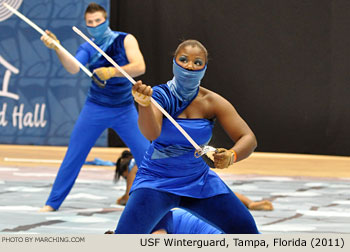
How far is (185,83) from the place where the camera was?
3.09m

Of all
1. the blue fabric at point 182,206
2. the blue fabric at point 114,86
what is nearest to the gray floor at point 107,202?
the blue fabric at point 114,86

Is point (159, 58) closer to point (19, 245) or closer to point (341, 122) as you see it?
point (341, 122)

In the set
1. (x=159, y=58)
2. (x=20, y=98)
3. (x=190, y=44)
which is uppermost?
(x=190, y=44)

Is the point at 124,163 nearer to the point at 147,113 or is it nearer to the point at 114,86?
the point at 114,86

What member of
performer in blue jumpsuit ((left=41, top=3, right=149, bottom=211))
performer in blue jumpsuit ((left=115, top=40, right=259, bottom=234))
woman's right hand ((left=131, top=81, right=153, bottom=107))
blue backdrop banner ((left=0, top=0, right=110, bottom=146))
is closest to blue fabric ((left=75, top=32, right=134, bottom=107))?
performer in blue jumpsuit ((left=41, top=3, right=149, bottom=211))

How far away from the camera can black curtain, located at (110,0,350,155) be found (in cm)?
850

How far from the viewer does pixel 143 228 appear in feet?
9.59

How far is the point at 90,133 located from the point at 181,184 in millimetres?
1928

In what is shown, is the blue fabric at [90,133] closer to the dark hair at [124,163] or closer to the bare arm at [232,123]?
the dark hair at [124,163]

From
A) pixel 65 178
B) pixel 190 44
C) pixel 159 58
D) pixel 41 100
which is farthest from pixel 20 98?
pixel 190 44

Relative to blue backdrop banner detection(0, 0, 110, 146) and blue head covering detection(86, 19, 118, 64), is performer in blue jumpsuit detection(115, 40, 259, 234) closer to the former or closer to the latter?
blue head covering detection(86, 19, 118, 64)

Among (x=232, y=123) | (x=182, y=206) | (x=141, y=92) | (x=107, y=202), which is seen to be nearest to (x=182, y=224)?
(x=182, y=206)

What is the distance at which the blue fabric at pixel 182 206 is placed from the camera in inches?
116

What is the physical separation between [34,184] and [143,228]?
11.4 ft
